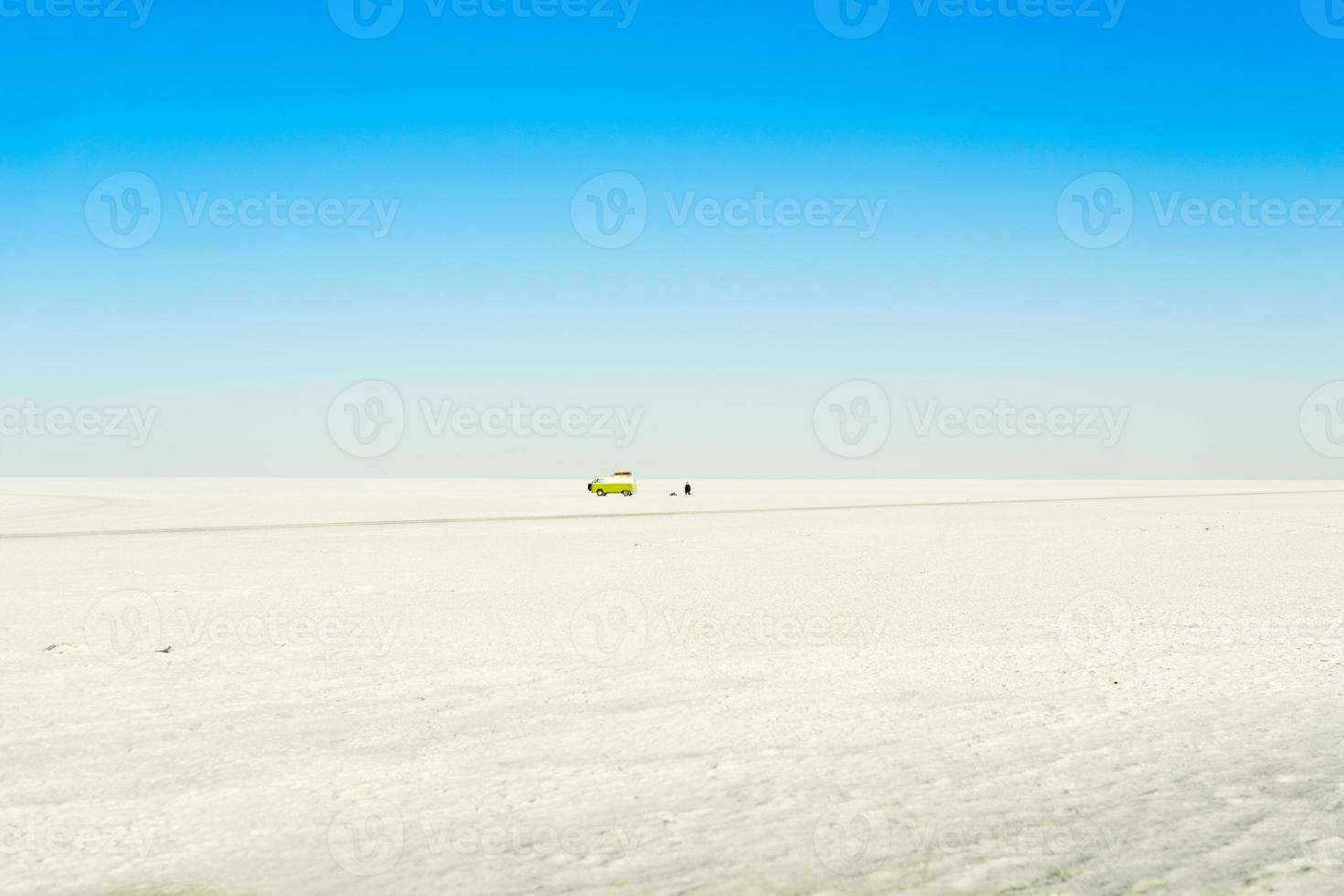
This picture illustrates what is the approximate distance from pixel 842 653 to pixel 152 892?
8.40 meters

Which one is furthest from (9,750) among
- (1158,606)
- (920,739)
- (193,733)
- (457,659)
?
(1158,606)

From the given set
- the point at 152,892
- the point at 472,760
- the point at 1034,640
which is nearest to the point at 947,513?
the point at 1034,640

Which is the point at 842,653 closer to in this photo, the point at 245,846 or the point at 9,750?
the point at 245,846

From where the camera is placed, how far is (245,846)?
623cm

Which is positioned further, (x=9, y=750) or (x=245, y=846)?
(x=9, y=750)

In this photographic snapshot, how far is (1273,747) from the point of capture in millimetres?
8008

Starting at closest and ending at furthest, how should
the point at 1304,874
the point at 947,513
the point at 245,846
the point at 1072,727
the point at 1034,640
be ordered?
the point at 1304,874 < the point at 245,846 < the point at 1072,727 < the point at 1034,640 < the point at 947,513

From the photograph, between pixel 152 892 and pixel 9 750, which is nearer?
pixel 152 892

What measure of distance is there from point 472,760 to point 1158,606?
1232 centimetres

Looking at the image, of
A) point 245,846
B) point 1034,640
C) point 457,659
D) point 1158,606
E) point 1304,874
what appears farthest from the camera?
point 1158,606

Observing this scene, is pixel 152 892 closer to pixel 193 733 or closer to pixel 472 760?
pixel 472 760

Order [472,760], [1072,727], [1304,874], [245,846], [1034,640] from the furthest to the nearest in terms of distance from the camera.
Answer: [1034,640] → [1072,727] → [472,760] → [245,846] → [1304,874]

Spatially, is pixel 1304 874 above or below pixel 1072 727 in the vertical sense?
below

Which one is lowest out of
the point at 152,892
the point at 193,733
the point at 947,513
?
the point at 152,892
